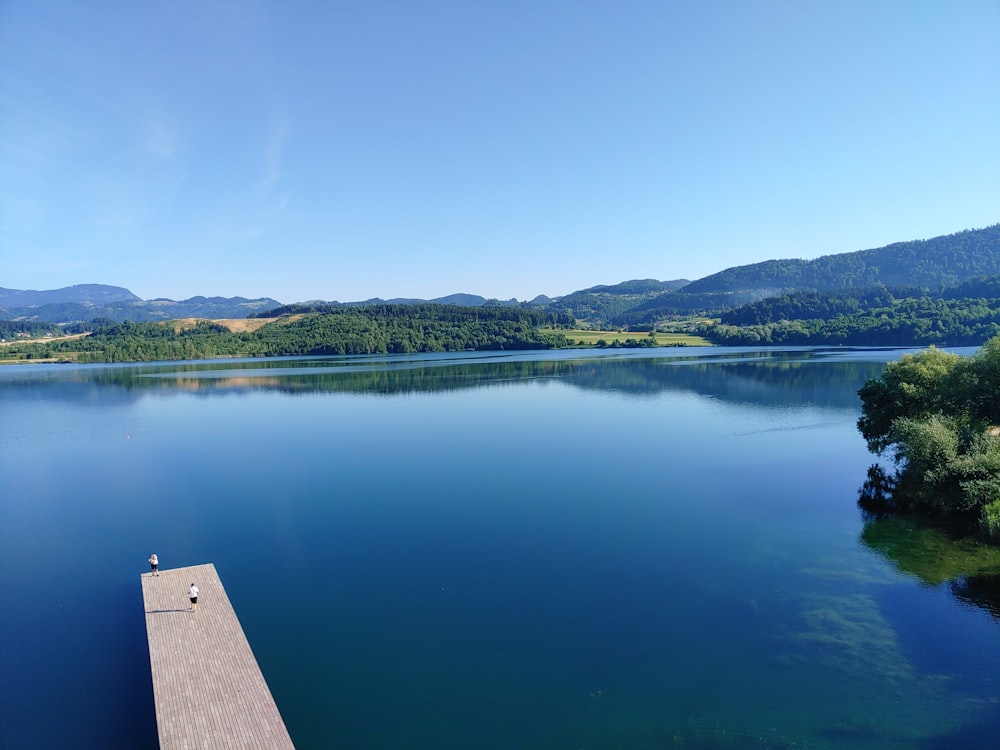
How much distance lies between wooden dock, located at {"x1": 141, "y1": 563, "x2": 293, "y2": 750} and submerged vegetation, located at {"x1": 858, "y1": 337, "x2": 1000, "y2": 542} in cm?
3001

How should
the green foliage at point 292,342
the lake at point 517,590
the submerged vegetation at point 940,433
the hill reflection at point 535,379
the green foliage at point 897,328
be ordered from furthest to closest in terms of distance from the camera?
the green foliage at point 292,342, the green foliage at point 897,328, the hill reflection at point 535,379, the submerged vegetation at point 940,433, the lake at point 517,590

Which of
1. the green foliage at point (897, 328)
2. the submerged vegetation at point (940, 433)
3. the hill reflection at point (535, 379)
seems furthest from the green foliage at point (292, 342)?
the submerged vegetation at point (940, 433)

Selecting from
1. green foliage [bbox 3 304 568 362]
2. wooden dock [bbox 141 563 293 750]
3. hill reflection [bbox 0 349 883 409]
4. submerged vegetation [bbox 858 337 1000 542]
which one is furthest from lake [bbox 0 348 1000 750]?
green foliage [bbox 3 304 568 362]

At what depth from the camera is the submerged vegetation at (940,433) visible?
27344 mm

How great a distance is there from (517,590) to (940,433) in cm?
2362

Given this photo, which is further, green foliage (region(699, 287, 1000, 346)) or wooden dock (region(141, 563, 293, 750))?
green foliage (region(699, 287, 1000, 346))

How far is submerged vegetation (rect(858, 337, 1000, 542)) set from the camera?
89.7ft

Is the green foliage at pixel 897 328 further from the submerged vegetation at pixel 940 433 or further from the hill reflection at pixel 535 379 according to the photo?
the submerged vegetation at pixel 940 433

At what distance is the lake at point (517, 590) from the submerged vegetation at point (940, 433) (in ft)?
7.40

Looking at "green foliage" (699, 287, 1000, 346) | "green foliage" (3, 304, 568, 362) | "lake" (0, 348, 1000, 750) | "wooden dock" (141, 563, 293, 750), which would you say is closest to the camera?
"wooden dock" (141, 563, 293, 750)

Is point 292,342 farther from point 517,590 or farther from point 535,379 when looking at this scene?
point 517,590

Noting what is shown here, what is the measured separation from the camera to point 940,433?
2897 centimetres

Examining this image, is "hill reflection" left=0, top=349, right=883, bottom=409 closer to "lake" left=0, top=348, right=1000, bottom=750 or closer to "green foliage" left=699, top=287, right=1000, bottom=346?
"lake" left=0, top=348, right=1000, bottom=750

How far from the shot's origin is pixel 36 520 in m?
32.0
